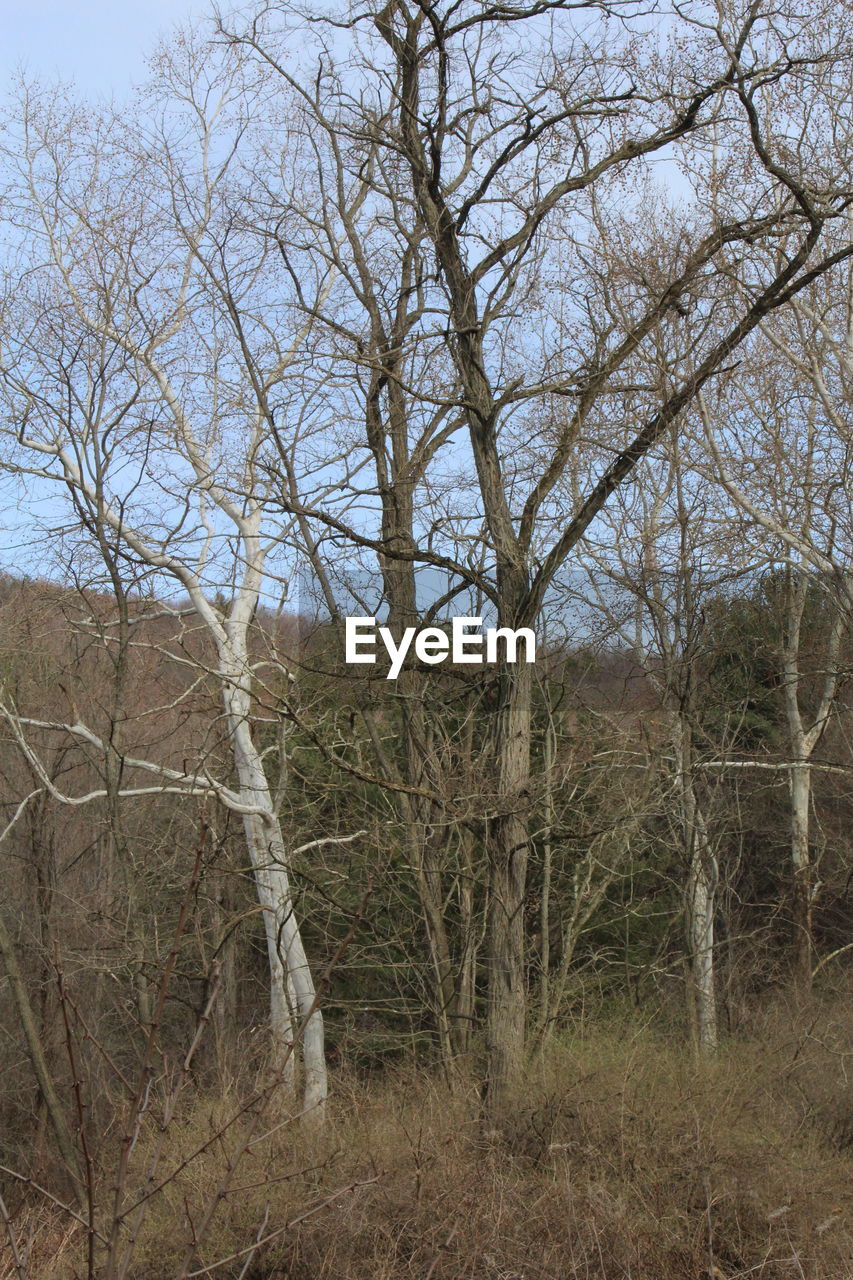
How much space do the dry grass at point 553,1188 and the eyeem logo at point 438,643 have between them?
3437mm

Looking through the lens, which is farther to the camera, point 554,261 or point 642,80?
point 554,261

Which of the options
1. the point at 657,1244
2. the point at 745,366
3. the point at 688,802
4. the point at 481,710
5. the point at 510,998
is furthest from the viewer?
the point at 745,366

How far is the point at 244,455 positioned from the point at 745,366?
845cm

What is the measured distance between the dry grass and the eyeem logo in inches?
135

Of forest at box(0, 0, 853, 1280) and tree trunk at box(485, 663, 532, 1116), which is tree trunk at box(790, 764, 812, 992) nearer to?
forest at box(0, 0, 853, 1280)

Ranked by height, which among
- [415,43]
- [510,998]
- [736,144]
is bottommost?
[510,998]

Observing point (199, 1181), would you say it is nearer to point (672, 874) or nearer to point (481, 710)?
point (481, 710)

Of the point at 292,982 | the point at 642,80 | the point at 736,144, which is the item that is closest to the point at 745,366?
the point at 736,144

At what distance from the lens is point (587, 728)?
1109 cm

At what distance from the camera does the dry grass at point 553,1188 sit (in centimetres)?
627

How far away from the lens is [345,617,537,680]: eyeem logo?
9586mm

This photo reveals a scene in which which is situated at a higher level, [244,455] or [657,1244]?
[244,455]

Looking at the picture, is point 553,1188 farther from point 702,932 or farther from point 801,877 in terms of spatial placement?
point 801,877

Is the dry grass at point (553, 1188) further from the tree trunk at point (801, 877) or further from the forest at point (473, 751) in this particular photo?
the tree trunk at point (801, 877)
